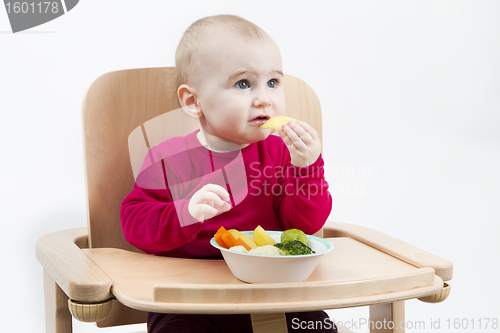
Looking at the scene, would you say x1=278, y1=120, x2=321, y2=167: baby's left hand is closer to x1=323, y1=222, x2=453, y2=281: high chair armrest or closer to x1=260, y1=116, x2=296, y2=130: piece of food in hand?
x1=260, y1=116, x2=296, y2=130: piece of food in hand

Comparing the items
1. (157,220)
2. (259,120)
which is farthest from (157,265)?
(259,120)

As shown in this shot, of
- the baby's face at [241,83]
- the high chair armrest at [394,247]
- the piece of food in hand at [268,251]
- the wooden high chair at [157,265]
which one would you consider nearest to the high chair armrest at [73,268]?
the wooden high chair at [157,265]

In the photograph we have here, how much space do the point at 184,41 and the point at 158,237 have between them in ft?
1.15

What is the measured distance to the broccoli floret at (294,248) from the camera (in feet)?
2.59

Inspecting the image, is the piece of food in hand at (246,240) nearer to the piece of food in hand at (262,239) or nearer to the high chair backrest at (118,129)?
the piece of food in hand at (262,239)

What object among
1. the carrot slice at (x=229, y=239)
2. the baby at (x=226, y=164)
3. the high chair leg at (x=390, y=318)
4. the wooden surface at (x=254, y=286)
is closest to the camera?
the wooden surface at (x=254, y=286)

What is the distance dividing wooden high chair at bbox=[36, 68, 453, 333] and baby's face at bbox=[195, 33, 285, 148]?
0.72 feet

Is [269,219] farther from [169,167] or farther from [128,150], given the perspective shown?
[128,150]

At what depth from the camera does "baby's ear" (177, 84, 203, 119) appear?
1.02m

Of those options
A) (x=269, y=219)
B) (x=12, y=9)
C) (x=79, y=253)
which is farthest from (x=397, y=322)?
(x=12, y=9)

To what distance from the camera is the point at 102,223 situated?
1.11m

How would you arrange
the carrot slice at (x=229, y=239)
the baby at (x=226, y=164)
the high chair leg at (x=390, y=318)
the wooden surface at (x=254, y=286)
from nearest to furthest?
the wooden surface at (x=254, y=286), the carrot slice at (x=229, y=239), the baby at (x=226, y=164), the high chair leg at (x=390, y=318)

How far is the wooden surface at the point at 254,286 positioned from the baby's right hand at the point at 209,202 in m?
0.09

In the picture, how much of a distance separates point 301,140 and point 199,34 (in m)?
0.27
